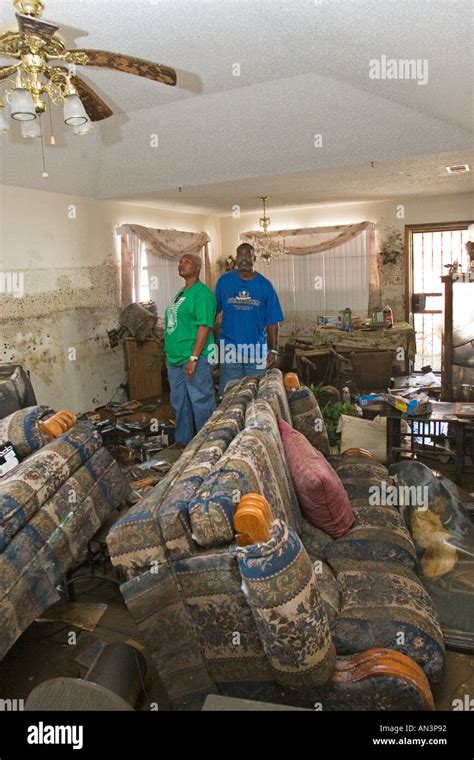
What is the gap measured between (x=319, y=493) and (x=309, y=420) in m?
0.97

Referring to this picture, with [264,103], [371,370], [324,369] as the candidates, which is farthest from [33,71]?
[371,370]

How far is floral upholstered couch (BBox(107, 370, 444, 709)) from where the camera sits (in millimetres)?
1413

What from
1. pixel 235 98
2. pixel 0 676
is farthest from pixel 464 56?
pixel 0 676

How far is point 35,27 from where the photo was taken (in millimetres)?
1896

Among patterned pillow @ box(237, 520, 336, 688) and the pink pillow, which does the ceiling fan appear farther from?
patterned pillow @ box(237, 520, 336, 688)

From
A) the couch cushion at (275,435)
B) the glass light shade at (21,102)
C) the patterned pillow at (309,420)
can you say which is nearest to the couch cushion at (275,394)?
the patterned pillow at (309,420)

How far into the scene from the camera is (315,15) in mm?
2902

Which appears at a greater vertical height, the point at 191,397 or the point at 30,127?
the point at 30,127

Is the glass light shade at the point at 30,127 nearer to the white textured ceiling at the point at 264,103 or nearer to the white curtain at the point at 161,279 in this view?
the white textured ceiling at the point at 264,103

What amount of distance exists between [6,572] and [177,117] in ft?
13.7

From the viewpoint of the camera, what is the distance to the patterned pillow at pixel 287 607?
1383 mm

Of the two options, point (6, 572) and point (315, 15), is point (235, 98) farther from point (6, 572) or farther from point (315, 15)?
point (6, 572)

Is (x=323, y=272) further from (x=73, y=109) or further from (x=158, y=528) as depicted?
(x=158, y=528)

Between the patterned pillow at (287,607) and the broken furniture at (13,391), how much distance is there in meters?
2.55
